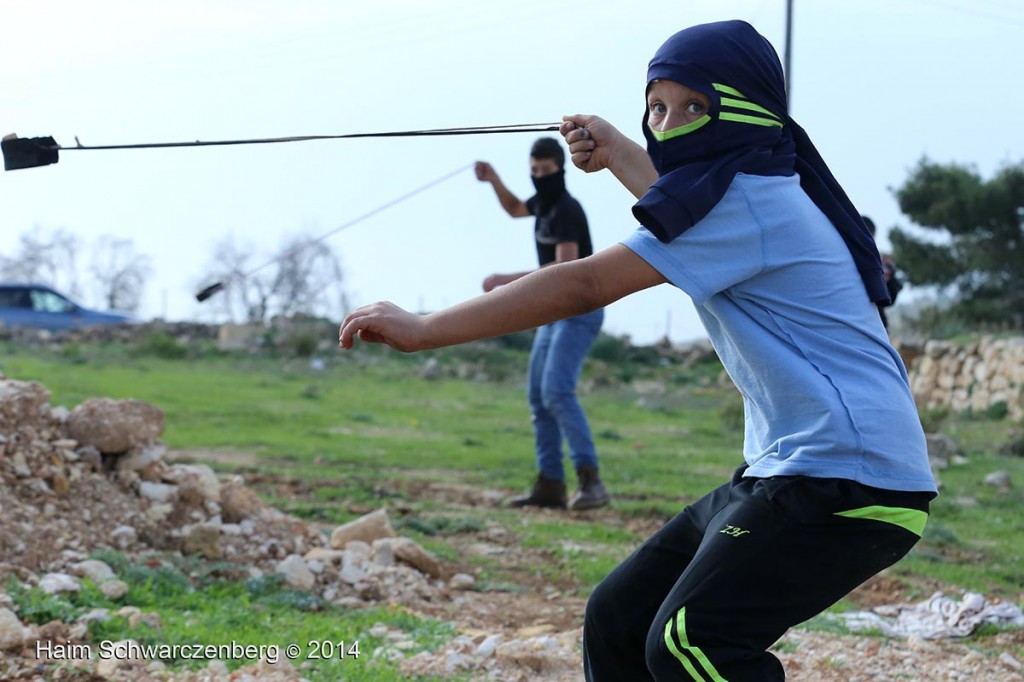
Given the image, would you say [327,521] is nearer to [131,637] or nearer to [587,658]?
[131,637]

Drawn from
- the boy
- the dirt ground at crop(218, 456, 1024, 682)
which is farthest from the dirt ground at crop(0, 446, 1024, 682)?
the boy

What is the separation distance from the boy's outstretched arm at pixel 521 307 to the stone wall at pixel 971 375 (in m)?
15.5

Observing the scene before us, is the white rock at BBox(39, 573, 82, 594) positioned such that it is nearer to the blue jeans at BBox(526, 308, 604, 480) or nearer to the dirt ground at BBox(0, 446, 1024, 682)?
the dirt ground at BBox(0, 446, 1024, 682)

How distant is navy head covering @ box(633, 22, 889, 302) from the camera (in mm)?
2701

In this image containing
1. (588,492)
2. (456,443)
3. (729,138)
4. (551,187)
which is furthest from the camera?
(456,443)

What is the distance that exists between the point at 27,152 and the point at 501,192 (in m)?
4.46

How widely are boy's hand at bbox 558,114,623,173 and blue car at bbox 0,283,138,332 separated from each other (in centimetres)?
2862

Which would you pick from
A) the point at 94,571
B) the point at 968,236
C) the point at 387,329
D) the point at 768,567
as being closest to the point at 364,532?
the point at 94,571

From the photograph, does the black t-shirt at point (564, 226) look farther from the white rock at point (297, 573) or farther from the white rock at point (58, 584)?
the white rock at point (58, 584)

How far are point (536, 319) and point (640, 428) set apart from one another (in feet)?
41.5

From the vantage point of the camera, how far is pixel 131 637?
468cm

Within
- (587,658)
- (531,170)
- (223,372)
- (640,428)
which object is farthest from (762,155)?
(223,372)

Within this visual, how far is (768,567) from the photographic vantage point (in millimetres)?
2691

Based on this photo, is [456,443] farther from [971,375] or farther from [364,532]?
[971,375]
